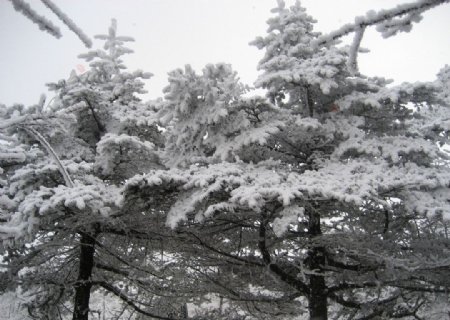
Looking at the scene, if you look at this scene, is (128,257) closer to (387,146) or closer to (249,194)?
(249,194)

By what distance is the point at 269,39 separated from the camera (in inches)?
278

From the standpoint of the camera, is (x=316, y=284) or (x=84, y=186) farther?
(x=316, y=284)

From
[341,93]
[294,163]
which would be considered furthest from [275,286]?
[341,93]

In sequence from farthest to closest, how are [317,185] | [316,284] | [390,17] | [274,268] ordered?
[316,284], [274,268], [317,185], [390,17]

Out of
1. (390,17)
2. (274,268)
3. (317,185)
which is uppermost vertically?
(317,185)

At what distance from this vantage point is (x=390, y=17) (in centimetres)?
124

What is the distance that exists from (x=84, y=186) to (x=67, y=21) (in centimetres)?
425

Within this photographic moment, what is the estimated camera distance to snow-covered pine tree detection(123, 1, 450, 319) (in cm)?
498

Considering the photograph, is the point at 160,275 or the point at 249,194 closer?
the point at 249,194

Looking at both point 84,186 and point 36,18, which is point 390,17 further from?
point 84,186

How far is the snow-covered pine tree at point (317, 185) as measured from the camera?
498 cm

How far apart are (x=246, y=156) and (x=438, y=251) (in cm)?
345

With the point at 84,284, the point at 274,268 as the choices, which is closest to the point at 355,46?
the point at 274,268

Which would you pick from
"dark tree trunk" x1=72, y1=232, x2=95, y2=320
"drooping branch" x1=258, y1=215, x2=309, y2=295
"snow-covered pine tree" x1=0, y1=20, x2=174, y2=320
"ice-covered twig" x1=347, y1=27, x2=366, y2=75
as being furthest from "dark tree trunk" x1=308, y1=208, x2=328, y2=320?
"ice-covered twig" x1=347, y1=27, x2=366, y2=75
